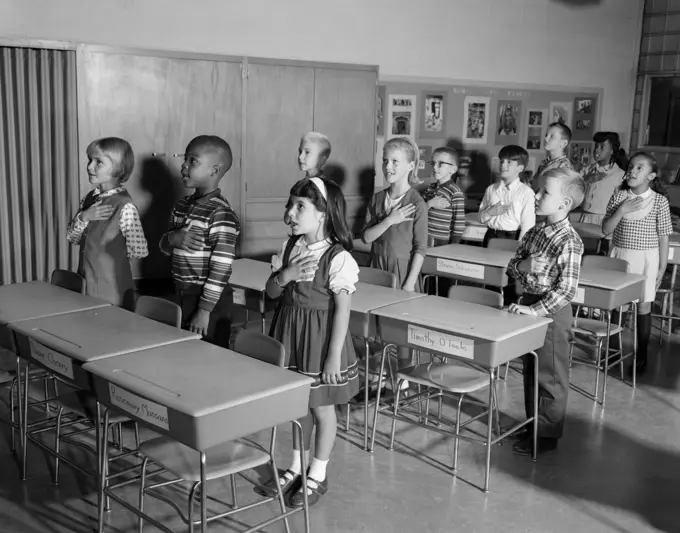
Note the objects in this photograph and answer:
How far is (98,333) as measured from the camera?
283cm

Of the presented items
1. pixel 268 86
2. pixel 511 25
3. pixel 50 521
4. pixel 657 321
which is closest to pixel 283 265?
pixel 50 521

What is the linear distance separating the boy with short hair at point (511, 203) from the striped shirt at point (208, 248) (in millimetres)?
2376

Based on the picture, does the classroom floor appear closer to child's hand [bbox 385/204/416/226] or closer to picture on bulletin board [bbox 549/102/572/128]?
child's hand [bbox 385/204/416/226]

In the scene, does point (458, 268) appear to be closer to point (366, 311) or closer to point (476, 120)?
point (366, 311)

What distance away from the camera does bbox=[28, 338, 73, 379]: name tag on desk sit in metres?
2.63

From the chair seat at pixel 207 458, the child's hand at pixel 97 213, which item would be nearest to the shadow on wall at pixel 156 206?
the child's hand at pixel 97 213

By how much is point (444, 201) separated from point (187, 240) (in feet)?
7.63

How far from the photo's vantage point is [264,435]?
3580 mm

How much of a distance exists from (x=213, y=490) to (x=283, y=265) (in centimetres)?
94

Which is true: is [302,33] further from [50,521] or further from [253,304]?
[50,521]

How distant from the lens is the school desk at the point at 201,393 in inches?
83.0

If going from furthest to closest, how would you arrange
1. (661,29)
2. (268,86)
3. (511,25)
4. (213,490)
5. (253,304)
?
1. (661,29)
2. (511,25)
3. (268,86)
4. (253,304)
5. (213,490)

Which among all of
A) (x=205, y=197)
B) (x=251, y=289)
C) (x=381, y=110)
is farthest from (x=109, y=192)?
(x=381, y=110)

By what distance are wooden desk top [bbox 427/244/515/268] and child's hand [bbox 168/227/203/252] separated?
6.08ft
